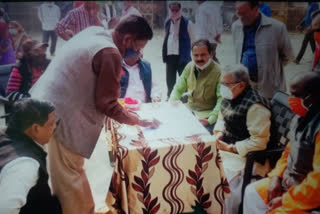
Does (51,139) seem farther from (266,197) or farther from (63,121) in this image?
(266,197)

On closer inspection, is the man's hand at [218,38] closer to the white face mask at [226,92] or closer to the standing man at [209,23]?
the standing man at [209,23]

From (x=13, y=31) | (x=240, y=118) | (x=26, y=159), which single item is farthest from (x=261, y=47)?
(x=13, y=31)

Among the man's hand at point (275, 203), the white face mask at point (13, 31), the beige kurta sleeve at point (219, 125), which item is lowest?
the man's hand at point (275, 203)

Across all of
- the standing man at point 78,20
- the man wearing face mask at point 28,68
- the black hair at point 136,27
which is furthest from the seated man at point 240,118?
the man wearing face mask at point 28,68

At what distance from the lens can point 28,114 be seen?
1.64 m

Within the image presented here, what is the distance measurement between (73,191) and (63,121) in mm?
470

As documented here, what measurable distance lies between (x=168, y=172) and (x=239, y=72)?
753mm

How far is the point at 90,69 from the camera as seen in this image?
1.76 meters

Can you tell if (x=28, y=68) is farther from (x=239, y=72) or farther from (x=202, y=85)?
(x=239, y=72)

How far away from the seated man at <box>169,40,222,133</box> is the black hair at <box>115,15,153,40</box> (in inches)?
25.0

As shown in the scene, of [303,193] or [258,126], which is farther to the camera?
[258,126]

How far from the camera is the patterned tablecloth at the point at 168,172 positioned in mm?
1705

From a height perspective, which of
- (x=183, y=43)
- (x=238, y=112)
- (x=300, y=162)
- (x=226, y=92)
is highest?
(x=183, y=43)

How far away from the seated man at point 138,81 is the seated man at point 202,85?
0.25 meters
